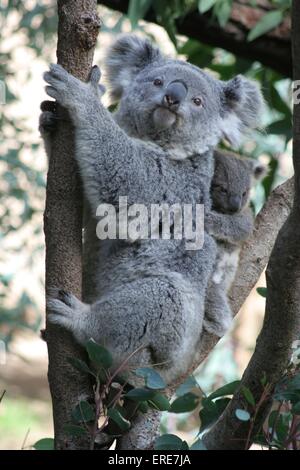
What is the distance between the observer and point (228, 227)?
3.34m

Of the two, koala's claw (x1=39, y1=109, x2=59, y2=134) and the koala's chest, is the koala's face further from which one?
koala's claw (x1=39, y1=109, x2=59, y2=134)

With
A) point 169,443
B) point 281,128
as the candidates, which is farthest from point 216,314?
point 281,128

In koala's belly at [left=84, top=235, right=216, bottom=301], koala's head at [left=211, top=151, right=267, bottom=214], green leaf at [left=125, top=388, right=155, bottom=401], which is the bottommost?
green leaf at [left=125, top=388, right=155, bottom=401]

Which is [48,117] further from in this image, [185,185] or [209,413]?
[209,413]

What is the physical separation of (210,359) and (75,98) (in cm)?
521

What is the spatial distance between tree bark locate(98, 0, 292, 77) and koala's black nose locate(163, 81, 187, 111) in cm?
152

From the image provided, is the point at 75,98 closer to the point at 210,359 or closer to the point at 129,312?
the point at 129,312

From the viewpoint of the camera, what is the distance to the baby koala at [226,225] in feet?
10.5

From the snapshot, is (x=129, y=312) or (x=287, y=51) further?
(x=287, y=51)

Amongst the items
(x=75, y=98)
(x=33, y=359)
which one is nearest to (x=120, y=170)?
(x=75, y=98)

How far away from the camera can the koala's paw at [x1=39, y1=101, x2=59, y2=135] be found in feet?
9.11

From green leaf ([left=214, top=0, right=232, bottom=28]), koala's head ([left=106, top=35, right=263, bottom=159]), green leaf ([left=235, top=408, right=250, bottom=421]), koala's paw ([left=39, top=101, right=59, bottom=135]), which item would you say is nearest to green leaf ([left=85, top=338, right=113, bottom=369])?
green leaf ([left=235, top=408, right=250, bottom=421])
